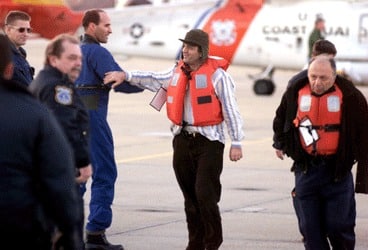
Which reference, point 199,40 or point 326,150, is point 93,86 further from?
point 326,150

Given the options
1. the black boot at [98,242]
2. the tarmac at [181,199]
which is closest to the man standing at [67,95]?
the black boot at [98,242]

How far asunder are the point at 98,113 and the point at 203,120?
0.82 meters

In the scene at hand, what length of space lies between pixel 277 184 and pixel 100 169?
4.76 m

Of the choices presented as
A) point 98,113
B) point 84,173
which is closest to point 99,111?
point 98,113

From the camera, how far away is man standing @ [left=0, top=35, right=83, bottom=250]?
5840 millimetres

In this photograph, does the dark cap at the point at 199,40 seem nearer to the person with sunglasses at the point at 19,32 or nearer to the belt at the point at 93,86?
the belt at the point at 93,86

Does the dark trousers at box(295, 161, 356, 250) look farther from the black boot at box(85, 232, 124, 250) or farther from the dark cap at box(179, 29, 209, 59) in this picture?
the black boot at box(85, 232, 124, 250)

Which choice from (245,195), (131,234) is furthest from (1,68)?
(245,195)

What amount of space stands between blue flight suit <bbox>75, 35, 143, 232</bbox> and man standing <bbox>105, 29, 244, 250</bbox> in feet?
0.61

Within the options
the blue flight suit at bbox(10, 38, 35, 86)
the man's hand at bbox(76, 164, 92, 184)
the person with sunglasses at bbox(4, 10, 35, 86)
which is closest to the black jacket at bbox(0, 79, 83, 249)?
the man's hand at bbox(76, 164, 92, 184)

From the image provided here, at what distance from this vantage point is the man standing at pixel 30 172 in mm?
5840

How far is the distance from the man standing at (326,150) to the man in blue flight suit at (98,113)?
193 centimetres

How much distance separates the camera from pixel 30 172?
19.5ft

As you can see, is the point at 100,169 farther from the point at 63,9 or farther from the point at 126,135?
the point at 63,9
